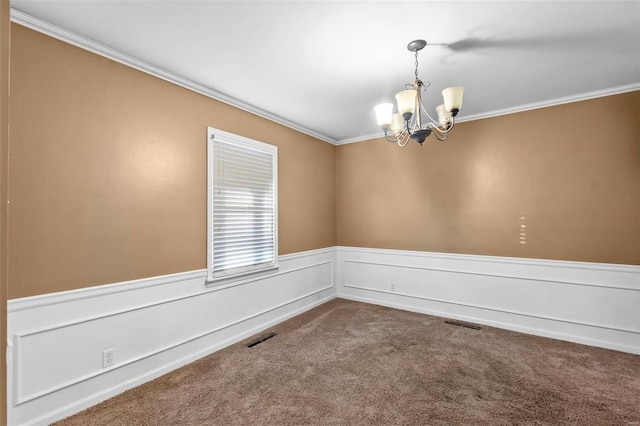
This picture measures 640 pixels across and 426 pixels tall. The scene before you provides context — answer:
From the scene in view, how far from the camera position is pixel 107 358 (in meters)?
2.37

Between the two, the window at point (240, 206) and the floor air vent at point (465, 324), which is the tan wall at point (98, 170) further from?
the floor air vent at point (465, 324)

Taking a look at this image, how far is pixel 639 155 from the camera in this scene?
312 cm

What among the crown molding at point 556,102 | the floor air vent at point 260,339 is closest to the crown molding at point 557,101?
the crown molding at point 556,102

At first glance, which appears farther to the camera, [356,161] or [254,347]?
[356,161]

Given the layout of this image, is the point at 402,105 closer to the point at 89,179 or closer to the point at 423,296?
the point at 89,179

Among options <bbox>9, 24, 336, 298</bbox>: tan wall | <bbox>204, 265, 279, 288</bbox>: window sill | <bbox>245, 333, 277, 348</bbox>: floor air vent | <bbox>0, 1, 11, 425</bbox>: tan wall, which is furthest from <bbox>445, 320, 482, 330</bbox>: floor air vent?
<bbox>0, 1, 11, 425</bbox>: tan wall

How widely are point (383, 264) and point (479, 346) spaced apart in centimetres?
177

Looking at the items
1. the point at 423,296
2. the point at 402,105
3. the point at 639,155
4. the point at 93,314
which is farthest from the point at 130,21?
the point at 639,155

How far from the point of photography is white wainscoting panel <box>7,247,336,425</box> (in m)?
2.00

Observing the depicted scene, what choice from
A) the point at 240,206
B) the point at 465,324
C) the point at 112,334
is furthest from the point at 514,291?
the point at 112,334

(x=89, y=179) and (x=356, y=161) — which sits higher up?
(x=356, y=161)

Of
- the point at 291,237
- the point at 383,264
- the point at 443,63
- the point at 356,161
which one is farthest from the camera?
the point at 356,161

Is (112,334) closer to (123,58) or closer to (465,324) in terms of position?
(123,58)

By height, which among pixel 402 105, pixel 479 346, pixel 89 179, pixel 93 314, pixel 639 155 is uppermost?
pixel 402 105
